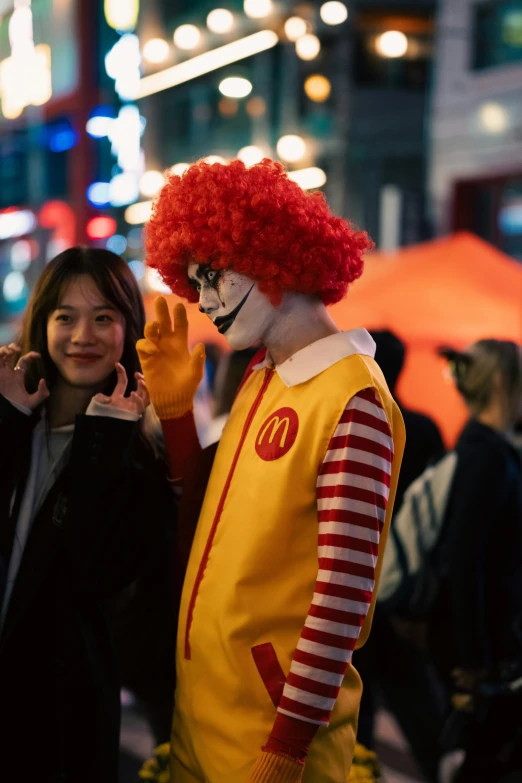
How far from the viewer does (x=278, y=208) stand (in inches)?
70.3

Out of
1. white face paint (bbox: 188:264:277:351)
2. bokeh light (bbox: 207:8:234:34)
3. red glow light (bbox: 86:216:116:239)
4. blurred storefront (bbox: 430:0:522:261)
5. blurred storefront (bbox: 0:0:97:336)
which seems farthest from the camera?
red glow light (bbox: 86:216:116:239)

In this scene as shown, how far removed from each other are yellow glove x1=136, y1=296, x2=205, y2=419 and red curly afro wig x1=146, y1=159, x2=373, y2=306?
0.69 feet

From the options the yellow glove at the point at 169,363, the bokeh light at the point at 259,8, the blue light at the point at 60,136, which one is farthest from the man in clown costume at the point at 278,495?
the blue light at the point at 60,136

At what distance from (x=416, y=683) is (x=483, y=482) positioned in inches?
37.2

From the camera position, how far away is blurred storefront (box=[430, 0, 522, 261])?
9305mm

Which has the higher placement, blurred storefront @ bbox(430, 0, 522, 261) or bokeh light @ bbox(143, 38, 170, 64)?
bokeh light @ bbox(143, 38, 170, 64)

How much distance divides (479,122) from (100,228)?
22.4 ft

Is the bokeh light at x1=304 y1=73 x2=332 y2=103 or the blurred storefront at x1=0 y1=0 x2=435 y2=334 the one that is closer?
the blurred storefront at x1=0 y1=0 x2=435 y2=334

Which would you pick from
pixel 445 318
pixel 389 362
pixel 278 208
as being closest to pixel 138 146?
pixel 445 318

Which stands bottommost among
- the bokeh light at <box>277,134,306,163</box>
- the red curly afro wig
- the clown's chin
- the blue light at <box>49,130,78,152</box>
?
the clown's chin

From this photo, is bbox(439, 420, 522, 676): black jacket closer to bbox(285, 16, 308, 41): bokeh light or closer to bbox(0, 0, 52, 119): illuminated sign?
bbox(285, 16, 308, 41): bokeh light

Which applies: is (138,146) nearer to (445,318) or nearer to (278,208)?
(445,318)

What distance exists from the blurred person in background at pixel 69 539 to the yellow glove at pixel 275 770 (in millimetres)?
603

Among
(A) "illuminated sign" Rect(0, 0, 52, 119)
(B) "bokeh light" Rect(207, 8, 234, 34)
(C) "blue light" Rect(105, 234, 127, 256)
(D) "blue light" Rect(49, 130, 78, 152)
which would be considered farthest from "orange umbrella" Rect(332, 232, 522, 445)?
(A) "illuminated sign" Rect(0, 0, 52, 119)
